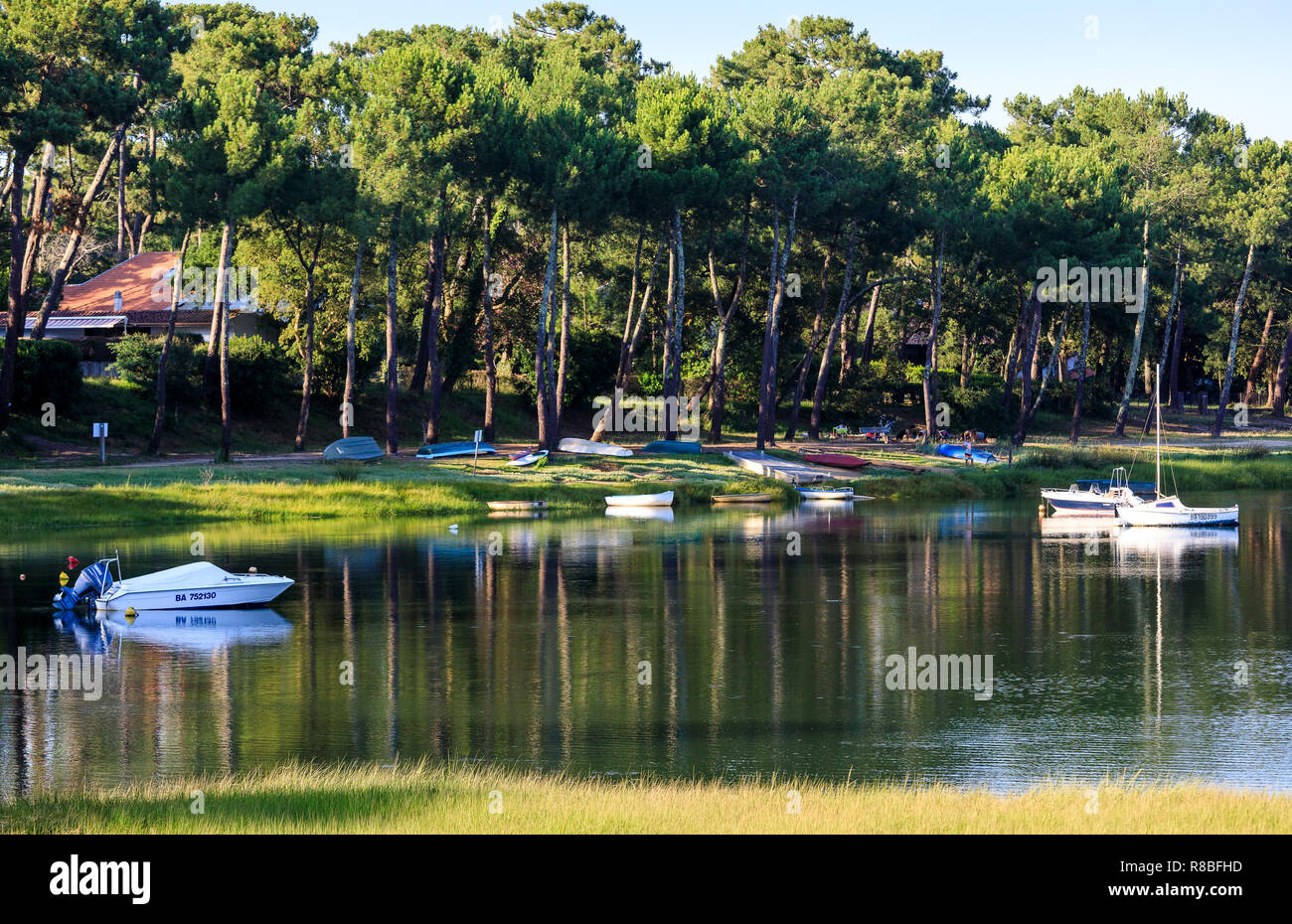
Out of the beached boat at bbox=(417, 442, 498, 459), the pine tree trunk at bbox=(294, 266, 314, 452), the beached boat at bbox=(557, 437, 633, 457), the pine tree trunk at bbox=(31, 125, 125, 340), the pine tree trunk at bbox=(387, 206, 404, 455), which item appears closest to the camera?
the pine tree trunk at bbox=(294, 266, 314, 452)

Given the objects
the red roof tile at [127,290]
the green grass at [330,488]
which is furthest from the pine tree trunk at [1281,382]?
the red roof tile at [127,290]

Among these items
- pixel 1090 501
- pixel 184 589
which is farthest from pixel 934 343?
pixel 184 589

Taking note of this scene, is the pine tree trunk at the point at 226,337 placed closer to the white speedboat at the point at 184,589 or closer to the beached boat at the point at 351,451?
the beached boat at the point at 351,451

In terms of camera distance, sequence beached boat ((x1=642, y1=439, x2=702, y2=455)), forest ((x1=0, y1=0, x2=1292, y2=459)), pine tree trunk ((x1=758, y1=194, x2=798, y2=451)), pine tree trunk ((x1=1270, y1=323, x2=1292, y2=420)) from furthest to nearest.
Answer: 1. pine tree trunk ((x1=1270, y1=323, x2=1292, y2=420))
2. pine tree trunk ((x1=758, y1=194, x2=798, y2=451))
3. beached boat ((x1=642, y1=439, x2=702, y2=455))
4. forest ((x1=0, y1=0, x2=1292, y2=459))

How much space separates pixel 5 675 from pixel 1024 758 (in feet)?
A: 81.2

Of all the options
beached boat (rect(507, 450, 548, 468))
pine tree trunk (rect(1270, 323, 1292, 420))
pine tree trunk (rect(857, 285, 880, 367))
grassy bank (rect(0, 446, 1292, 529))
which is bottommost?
grassy bank (rect(0, 446, 1292, 529))

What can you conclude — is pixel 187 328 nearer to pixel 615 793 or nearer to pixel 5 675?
pixel 5 675

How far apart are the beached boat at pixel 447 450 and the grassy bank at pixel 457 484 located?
1817mm

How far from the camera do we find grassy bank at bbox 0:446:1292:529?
6253 cm

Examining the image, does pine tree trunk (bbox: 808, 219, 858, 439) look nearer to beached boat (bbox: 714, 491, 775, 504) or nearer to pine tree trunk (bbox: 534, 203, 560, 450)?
beached boat (bbox: 714, 491, 775, 504)

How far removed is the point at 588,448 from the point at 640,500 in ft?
25.8

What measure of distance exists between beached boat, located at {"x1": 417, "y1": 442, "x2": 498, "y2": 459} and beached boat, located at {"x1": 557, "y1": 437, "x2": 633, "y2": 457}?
460 centimetres

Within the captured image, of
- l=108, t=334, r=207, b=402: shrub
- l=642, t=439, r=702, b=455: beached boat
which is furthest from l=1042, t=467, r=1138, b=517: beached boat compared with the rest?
l=108, t=334, r=207, b=402: shrub
